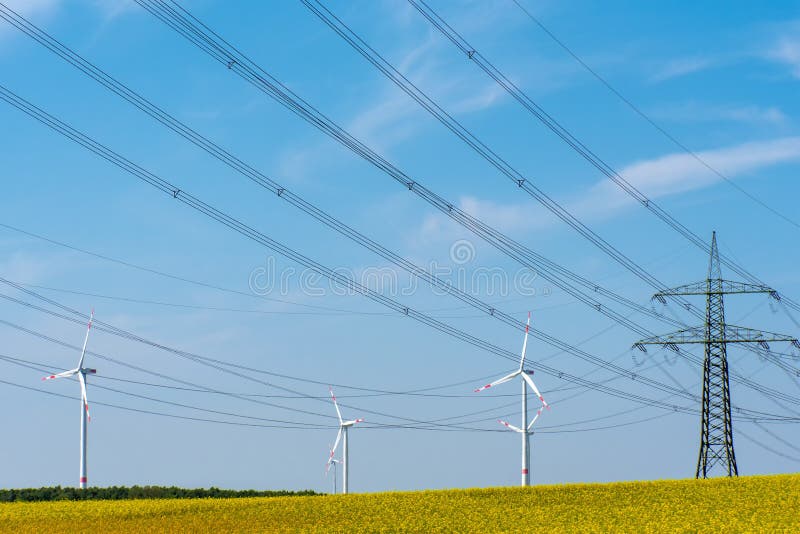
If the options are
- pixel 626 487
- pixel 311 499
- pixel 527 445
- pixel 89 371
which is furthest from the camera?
pixel 89 371

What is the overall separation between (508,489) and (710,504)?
1113 centimetres

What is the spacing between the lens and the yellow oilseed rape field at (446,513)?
4266 cm

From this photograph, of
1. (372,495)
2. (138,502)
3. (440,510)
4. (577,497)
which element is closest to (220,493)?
(138,502)

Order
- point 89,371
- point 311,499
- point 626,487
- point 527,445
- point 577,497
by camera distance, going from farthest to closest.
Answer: point 89,371 < point 527,445 < point 626,487 < point 577,497 < point 311,499

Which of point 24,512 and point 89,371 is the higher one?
point 89,371

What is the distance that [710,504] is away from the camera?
2074 inches

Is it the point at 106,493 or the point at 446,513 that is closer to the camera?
the point at 446,513

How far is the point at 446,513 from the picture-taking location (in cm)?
4634

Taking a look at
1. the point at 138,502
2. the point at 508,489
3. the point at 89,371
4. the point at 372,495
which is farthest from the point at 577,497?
the point at 89,371

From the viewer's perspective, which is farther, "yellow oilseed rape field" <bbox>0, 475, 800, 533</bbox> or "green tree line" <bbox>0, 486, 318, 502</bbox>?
"green tree line" <bbox>0, 486, 318, 502</bbox>

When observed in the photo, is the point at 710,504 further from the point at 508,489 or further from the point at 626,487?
the point at 508,489

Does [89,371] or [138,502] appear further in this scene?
[89,371]

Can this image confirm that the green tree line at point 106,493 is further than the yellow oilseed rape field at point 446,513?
Yes

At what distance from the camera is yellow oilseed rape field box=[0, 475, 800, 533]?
42.7 metres
